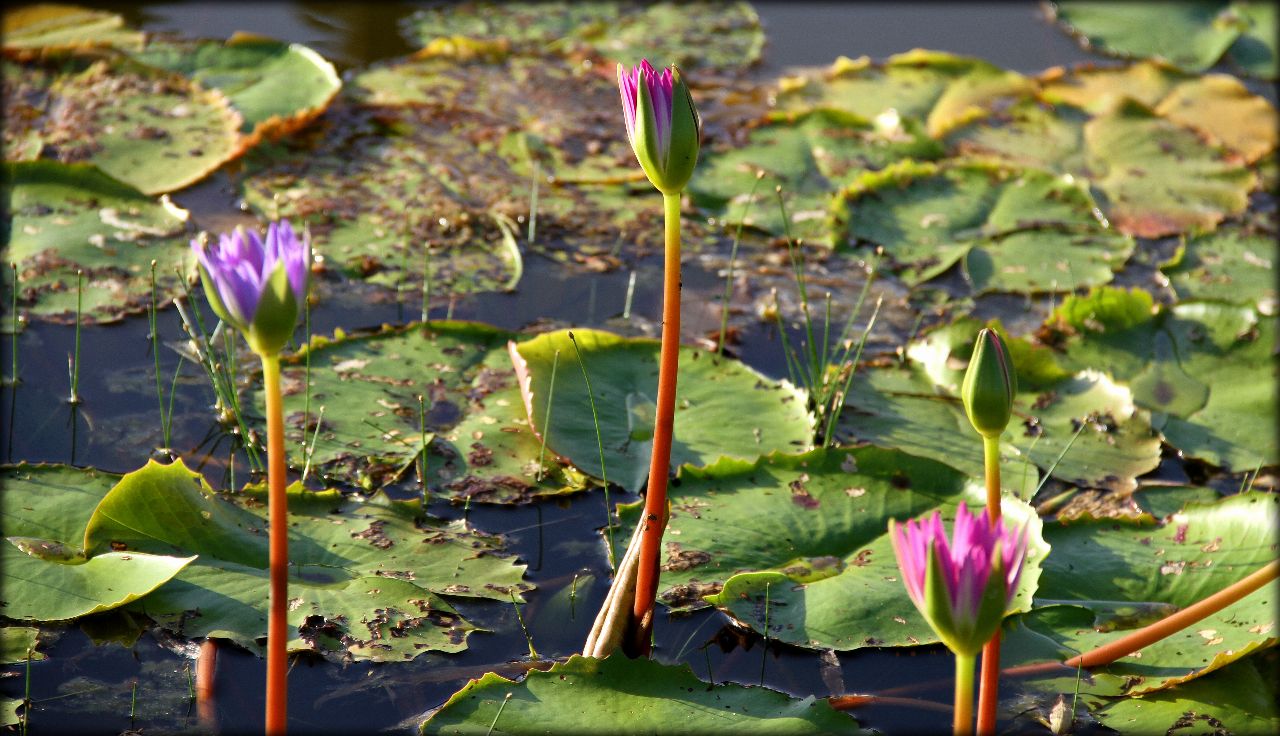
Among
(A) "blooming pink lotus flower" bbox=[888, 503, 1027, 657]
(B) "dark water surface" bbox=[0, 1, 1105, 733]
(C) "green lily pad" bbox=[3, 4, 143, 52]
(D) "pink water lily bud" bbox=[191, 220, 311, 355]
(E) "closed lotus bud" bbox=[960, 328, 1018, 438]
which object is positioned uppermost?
(D) "pink water lily bud" bbox=[191, 220, 311, 355]

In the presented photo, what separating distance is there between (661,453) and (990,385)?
0.59 meters

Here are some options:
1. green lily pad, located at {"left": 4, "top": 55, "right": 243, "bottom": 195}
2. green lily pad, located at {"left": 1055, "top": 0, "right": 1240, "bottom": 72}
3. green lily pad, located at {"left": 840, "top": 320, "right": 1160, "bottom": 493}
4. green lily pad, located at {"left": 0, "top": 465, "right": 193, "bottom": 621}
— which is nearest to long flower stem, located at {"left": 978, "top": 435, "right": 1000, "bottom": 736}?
green lily pad, located at {"left": 840, "top": 320, "right": 1160, "bottom": 493}

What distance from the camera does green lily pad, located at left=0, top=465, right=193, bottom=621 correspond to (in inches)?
90.8

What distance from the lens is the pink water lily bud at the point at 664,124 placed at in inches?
71.2

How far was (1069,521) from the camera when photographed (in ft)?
8.98

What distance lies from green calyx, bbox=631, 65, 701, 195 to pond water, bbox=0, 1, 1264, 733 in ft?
3.61

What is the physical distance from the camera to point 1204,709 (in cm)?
231

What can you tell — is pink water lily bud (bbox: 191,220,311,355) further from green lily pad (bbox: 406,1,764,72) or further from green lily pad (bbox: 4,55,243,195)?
green lily pad (bbox: 406,1,764,72)

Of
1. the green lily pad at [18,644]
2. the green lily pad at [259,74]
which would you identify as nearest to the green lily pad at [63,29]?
the green lily pad at [259,74]

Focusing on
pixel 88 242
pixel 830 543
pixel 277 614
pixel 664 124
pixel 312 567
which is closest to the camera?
pixel 277 614

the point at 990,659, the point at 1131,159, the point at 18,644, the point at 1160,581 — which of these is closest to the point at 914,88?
the point at 1131,159

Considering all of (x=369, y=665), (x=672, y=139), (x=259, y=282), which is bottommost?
(x=369, y=665)

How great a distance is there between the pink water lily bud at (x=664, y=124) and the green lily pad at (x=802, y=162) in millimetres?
2488

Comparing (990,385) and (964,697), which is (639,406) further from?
(964,697)
